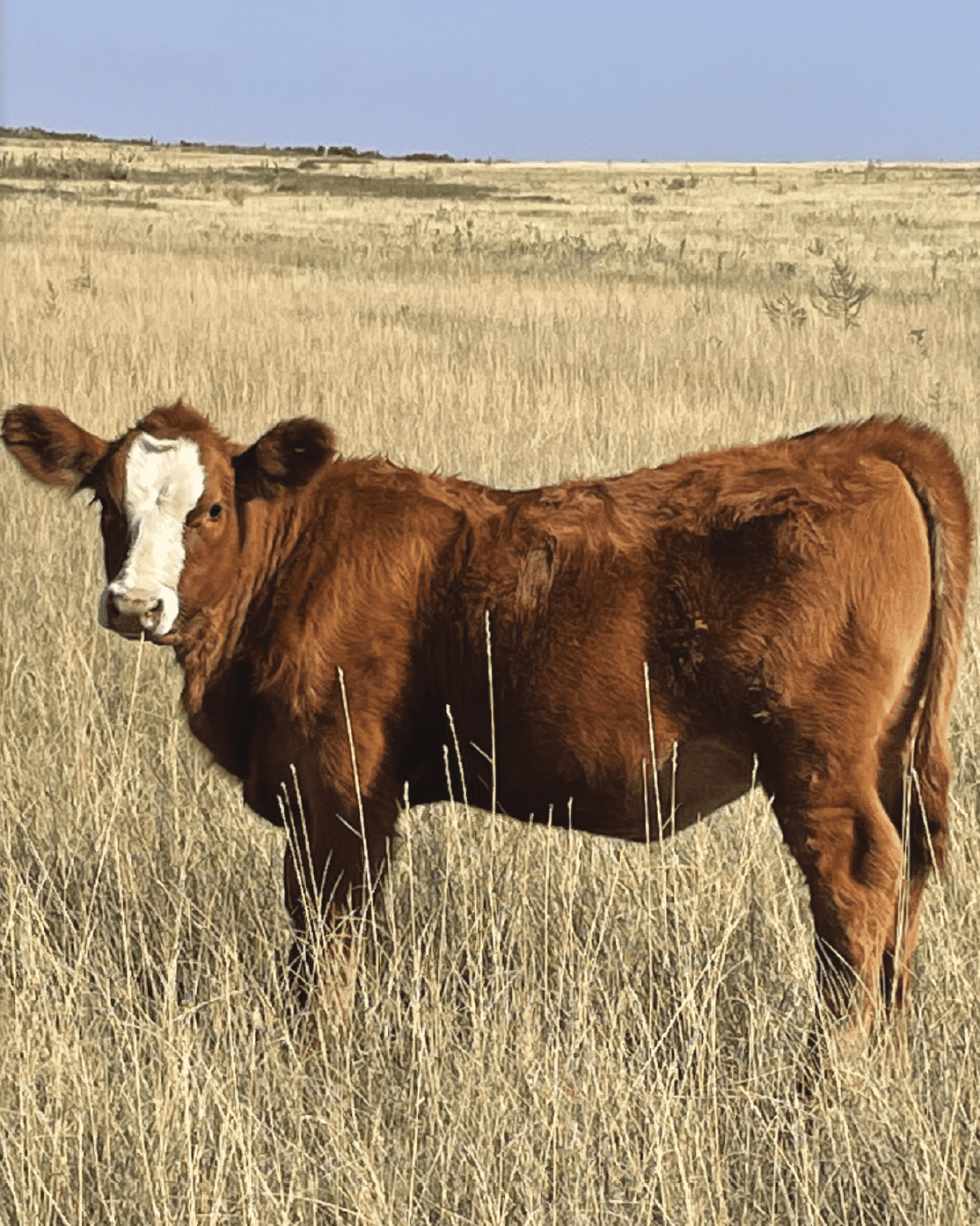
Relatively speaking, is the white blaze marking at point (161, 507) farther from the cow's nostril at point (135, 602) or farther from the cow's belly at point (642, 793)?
the cow's belly at point (642, 793)

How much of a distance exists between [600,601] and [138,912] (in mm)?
1492

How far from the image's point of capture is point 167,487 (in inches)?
132

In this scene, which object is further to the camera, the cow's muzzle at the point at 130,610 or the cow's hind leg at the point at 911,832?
the cow's hind leg at the point at 911,832

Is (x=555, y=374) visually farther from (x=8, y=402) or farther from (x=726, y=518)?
(x=726, y=518)

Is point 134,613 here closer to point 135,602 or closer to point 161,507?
point 135,602

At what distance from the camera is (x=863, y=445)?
3.36 metres

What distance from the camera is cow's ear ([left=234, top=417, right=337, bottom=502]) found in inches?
135

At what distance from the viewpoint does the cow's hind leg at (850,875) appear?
3125 mm

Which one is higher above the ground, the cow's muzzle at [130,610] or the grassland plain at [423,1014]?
the cow's muzzle at [130,610]

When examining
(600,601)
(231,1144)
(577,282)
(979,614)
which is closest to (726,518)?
(600,601)

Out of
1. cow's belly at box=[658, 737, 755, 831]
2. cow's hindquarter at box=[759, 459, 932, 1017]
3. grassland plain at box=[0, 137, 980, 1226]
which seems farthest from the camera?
cow's belly at box=[658, 737, 755, 831]

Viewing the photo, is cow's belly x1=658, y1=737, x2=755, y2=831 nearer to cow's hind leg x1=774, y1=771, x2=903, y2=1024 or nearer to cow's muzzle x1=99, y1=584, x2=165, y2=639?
cow's hind leg x1=774, y1=771, x2=903, y2=1024

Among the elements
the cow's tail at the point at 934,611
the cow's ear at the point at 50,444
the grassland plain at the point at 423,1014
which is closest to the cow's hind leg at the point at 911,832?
the cow's tail at the point at 934,611

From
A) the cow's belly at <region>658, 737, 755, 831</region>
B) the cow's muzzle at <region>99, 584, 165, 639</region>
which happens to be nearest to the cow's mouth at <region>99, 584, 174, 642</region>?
the cow's muzzle at <region>99, 584, 165, 639</region>
